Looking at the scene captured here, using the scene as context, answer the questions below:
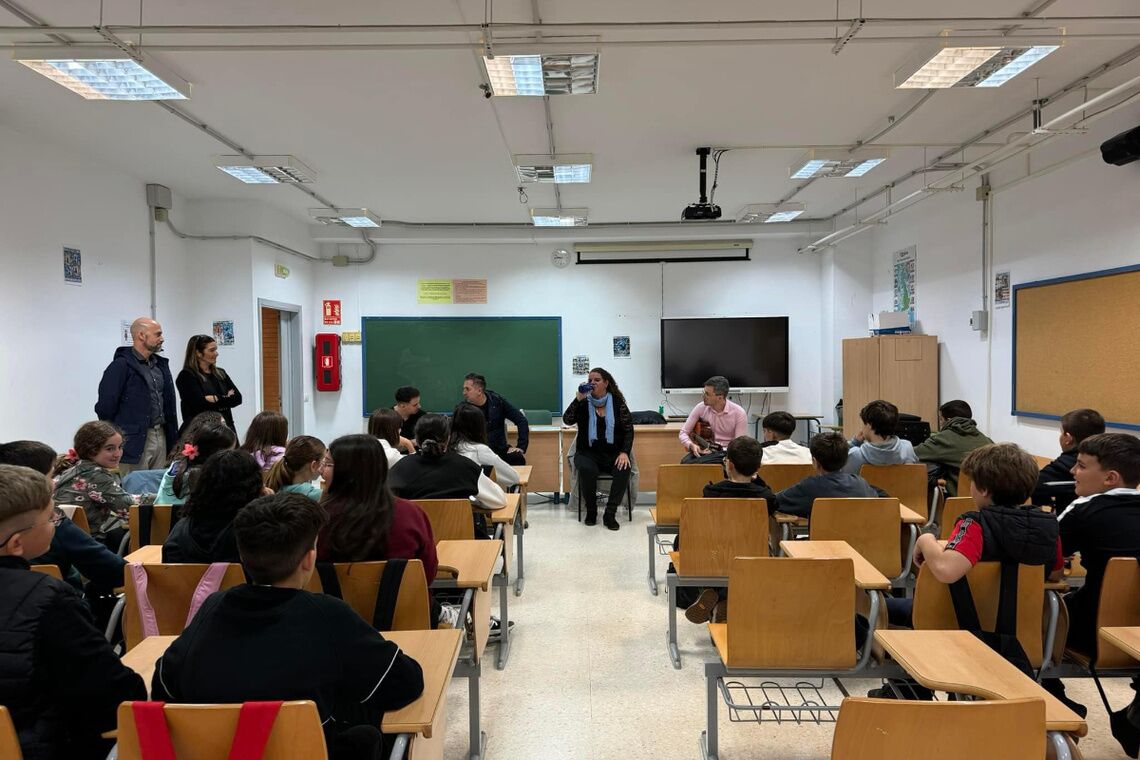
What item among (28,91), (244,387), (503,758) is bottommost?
(503,758)

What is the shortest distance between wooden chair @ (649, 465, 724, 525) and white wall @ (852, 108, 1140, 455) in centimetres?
308

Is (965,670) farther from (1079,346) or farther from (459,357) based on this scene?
(459,357)

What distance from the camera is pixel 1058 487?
10.5 feet

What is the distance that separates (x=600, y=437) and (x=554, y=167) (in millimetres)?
2439

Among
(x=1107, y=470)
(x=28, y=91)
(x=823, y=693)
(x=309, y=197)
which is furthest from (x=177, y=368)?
(x=1107, y=470)

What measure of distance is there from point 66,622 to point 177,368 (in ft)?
19.1

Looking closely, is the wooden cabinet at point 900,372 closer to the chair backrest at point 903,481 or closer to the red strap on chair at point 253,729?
the chair backrest at point 903,481

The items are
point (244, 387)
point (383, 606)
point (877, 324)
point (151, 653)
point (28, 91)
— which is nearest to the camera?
point (151, 653)

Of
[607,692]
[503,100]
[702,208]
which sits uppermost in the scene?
[503,100]

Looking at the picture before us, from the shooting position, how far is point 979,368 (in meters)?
6.08

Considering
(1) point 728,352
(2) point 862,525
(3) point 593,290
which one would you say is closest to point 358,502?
(2) point 862,525

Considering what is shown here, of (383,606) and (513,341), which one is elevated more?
(513,341)

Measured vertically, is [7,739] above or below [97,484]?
below

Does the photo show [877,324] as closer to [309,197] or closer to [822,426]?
[822,426]
